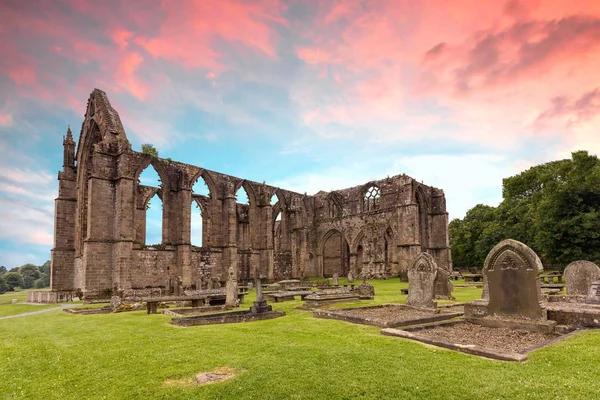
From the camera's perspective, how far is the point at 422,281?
1165cm

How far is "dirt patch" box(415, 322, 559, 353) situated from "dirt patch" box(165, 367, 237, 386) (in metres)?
3.62

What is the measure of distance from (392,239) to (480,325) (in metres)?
23.6

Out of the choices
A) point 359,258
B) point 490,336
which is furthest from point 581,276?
point 359,258

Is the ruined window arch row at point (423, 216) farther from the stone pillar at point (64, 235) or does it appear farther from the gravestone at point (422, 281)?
the stone pillar at point (64, 235)

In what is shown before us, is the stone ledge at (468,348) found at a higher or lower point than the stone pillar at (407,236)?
lower

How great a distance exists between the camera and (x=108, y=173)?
21.4 metres

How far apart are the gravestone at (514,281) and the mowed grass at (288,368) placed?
1.25 m

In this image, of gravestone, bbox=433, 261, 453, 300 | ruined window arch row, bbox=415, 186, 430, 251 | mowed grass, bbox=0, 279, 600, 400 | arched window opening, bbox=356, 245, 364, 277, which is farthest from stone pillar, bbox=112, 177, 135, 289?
ruined window arch row, bbox=415, 186, 430, 251

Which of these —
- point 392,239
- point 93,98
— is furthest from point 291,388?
point 392,239

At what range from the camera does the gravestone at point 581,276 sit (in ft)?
39.7

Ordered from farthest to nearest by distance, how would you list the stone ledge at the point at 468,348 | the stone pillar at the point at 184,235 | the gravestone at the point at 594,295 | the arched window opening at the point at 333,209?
1. the arched window opening at the point at 333,209
2. the stone pillar at the point at 184,235
3. the gravestone at the point at 594,295
4. the stone ledge at the point at 468,348

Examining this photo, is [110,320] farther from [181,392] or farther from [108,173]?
[108,173]

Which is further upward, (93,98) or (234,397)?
(93,98)

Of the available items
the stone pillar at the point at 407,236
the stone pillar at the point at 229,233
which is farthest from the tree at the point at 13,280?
the stone pillar at the point at 407,236
